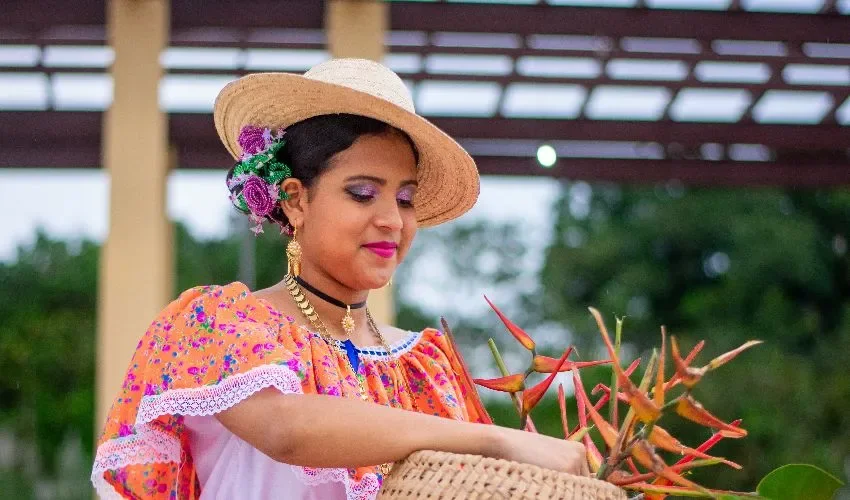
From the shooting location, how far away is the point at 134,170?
6.16 metres

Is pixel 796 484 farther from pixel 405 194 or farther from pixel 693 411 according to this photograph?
pixel 405 194

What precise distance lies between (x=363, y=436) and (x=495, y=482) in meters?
0.21

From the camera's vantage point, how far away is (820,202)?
61.1 ft

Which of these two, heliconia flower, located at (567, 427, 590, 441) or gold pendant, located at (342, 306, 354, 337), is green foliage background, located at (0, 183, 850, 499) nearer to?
gold pendant, located at (342, 306, 354, 337)

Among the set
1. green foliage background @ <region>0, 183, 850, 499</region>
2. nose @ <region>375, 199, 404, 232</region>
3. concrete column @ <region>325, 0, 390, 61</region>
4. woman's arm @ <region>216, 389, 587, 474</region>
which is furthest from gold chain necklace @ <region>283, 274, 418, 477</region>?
green foliage background @ <region>0, 183, 850, 499</region>

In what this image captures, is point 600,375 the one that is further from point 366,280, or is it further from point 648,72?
point 366,280

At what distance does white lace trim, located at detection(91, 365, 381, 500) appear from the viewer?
5.08ft

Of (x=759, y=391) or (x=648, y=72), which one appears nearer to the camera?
(x=648, y=72)

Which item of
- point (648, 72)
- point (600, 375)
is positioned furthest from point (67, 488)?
point (648, 72)

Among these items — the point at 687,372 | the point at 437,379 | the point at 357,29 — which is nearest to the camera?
the point at 687,372

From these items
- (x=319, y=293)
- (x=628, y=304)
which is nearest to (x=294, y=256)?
(x=319, y=293)

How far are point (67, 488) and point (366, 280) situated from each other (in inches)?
715

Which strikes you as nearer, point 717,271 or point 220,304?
point 220,304

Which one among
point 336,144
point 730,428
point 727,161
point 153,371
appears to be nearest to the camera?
point 730,428
